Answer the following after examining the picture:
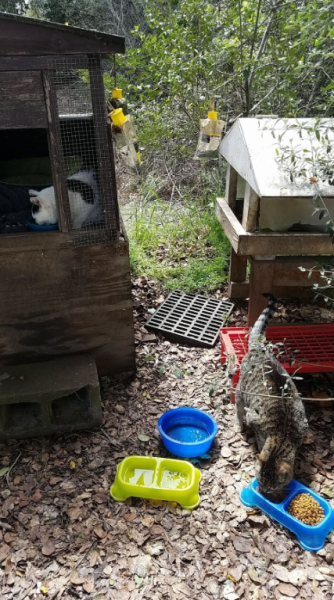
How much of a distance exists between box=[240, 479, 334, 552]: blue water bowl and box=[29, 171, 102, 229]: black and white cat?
1913 mm

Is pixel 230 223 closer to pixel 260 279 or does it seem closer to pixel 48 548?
pixel 260 279

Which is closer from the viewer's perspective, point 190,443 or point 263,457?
point 263,457

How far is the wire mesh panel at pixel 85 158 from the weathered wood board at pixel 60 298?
0.48ft

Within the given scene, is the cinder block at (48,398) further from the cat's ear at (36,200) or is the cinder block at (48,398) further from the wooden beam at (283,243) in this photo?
the wooden beam at (283,243)

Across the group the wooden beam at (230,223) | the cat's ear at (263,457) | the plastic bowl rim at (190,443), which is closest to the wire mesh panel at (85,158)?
the wooden beam at (230,223)

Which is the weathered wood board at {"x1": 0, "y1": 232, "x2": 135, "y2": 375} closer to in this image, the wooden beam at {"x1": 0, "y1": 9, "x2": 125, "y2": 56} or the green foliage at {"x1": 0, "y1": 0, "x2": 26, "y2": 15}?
the wooden beam at {"x1": 0, "y1": 9, "x2": 125, "y2": 56}

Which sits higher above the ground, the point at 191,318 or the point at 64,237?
the point at 64,237

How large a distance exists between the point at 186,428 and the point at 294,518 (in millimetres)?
936

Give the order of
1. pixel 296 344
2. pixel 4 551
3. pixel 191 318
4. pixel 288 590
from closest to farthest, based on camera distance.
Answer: pixel 288 590, pixel 4 551, pixel 296 344, pixel 191 318

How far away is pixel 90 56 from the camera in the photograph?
96.0 inches

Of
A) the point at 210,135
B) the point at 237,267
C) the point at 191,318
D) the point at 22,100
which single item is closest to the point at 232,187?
the point at 210,135

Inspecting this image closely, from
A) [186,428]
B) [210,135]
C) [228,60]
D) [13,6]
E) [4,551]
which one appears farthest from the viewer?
[13,6]

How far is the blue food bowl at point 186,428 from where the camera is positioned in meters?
2.73

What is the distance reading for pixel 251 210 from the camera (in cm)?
299
